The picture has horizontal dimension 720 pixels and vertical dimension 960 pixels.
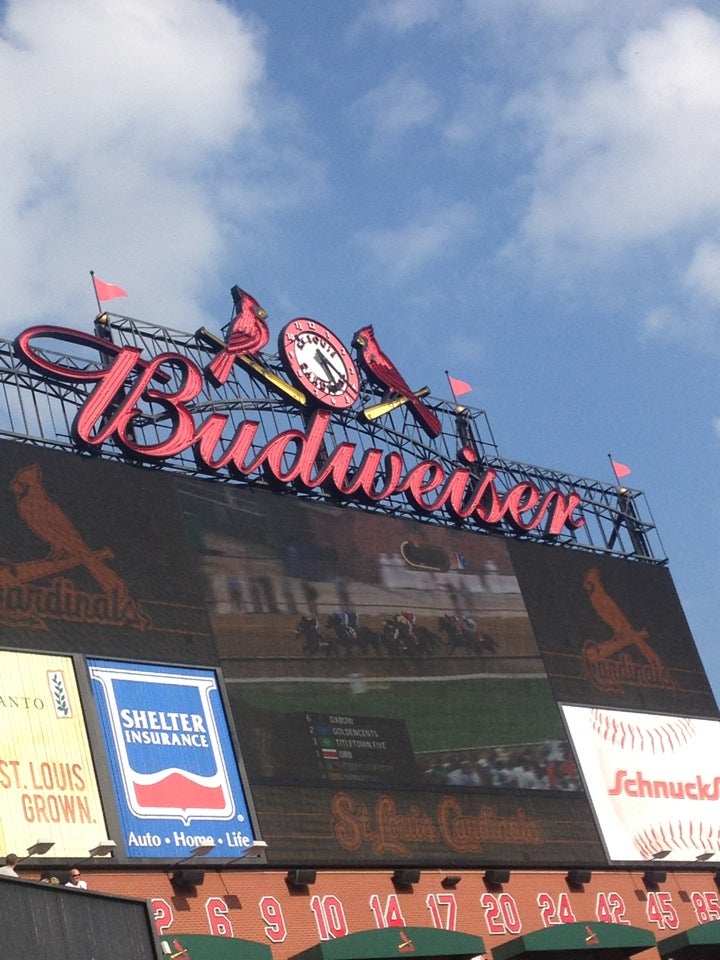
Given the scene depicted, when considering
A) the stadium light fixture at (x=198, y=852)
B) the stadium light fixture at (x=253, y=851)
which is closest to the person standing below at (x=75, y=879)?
the stadium light fixture at (x=198, y=852)

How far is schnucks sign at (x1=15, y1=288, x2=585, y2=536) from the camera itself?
3478 centimetres

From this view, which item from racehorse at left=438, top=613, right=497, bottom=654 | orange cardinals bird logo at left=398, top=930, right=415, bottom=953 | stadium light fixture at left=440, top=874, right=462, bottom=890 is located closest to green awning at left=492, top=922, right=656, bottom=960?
stadium light fixture at left=440, top=874, right=462, bottom=890

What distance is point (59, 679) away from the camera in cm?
2967

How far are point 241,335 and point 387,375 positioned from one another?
20.8 feet

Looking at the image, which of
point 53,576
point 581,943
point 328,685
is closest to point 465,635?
point 328,685

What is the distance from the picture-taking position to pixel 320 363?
42000 mm

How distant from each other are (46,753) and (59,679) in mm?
1631

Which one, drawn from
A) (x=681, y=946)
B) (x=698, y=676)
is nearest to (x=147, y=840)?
(x=681, y=946)

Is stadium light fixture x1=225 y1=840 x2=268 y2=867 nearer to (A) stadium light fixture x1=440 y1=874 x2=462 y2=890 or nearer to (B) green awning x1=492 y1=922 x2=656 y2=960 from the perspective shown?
(A) stadium light fixture x1=440 y1=874 x2=462 y2=890

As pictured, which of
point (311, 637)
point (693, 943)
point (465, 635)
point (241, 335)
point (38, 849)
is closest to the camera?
point (38, 849)

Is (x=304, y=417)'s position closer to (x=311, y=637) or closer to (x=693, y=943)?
(x=311, y=637)

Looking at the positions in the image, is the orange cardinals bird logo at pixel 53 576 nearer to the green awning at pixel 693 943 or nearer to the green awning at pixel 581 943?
the green awning at pixel 581 943

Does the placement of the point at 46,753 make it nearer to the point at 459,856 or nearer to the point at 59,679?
the point at 59,679

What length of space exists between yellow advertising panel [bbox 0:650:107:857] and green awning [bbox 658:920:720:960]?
16184 mm
